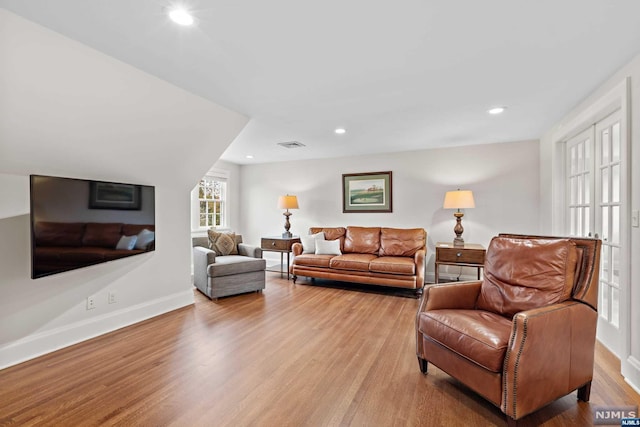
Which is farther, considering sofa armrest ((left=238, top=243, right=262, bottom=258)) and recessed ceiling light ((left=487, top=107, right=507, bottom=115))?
sofa armrest ((left=238, top=243, right=262, bottom=258))

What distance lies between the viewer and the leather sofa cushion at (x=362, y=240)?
4.77 m

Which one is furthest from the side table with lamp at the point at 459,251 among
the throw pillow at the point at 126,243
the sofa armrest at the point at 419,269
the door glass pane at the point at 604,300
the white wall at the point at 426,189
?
the throw pillow at the point at 126,243

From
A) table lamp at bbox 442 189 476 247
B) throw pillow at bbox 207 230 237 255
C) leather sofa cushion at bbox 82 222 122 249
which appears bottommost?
throw pillow at bbox 207 230 237 255

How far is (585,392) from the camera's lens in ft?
5.73

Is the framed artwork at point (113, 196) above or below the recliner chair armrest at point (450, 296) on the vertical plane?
above

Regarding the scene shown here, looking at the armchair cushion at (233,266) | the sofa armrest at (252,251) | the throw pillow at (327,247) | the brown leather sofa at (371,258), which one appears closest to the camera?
the armchair cushion at (233,266)

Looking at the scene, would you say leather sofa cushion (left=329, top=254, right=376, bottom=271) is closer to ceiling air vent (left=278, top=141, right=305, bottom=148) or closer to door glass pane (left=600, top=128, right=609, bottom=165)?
ceiling air vent (left=278, top=141, right=305, bottom=148)

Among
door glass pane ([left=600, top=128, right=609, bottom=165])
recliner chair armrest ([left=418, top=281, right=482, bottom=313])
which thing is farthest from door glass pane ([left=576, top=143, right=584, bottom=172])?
recliner chair armrest ([left=418, top=281, right=482, bottom=313])

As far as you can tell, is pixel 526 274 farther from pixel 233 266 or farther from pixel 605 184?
pixel 233 266

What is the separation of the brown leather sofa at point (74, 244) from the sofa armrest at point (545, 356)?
117 inches

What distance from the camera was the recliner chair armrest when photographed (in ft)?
6.73

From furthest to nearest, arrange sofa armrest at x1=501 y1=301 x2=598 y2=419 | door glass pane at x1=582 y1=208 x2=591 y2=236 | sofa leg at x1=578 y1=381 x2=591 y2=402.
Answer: door glass pane at x1=582 y1=208 x2=591 y2=236
sofa leg at x1=578 y1=381 x2=591 y2=402
sofa armrest at x1=501 y1=301 x2=598 y2=419

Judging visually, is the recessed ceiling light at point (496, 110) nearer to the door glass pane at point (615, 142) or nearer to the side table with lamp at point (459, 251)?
the door glass pane at point (615, 142)

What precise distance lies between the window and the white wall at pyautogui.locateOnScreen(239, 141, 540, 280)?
0.62 m
